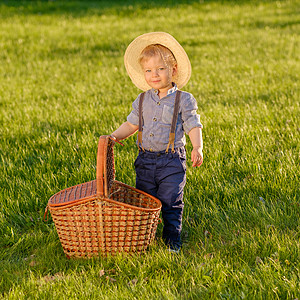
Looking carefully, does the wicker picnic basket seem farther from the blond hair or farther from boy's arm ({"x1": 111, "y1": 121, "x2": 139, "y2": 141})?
the blond hair

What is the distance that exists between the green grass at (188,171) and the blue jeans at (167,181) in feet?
0.71

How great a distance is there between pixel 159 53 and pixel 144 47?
0.59 ft

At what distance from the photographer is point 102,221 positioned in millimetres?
3514

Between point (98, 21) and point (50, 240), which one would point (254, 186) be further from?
point (98, 21)

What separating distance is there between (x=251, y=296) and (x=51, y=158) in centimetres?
298

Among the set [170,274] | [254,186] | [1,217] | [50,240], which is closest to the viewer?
[170,274]

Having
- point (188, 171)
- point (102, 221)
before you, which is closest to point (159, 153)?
point (102, 221)

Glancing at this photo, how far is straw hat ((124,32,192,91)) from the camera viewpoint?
12.0ft

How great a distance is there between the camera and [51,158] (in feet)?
17.3

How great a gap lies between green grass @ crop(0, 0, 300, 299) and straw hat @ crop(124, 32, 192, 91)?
1227mm

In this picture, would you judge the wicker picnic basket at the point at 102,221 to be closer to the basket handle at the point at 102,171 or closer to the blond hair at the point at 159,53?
the basket handle at the point at 102,171

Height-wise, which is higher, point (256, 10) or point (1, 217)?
point (256, 10)

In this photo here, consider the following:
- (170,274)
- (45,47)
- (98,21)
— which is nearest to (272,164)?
(170,274)

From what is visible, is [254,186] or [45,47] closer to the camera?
[254,186]
